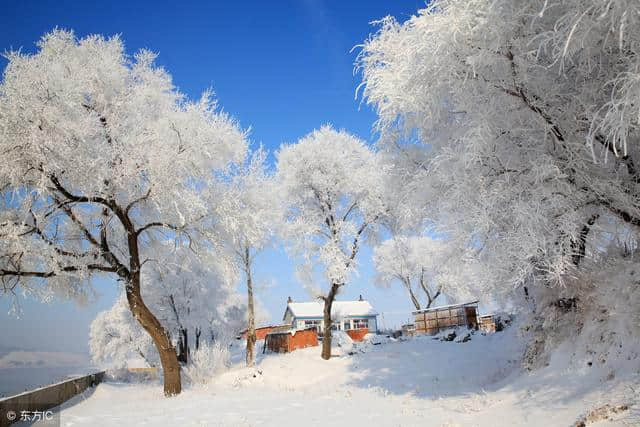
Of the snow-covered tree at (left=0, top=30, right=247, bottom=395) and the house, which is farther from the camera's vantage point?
the house

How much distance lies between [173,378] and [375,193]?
12.3m

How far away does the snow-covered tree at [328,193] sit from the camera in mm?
21312

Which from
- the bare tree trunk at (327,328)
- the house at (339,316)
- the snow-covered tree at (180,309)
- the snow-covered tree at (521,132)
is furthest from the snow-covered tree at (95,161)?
the house at (339,316)

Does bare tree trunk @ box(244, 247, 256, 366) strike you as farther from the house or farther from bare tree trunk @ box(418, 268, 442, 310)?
the house

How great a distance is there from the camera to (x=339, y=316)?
57250mm

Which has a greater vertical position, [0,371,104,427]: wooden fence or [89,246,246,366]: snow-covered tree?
[89,246,246,366]: snow-covered tree

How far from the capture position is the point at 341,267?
19.7 m

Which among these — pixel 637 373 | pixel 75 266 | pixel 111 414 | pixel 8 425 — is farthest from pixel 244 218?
pixel 637 373

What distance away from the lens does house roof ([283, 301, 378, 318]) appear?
5922cm

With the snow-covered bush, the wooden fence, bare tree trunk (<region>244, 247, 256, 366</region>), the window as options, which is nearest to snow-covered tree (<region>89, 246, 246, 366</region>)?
bare tree trunk (<region>244, 247, 256, 366</region>)

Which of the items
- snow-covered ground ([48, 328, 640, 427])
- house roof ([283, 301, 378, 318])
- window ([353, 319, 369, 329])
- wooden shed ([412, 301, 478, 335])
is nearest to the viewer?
snow-covered ground ([48, 328, 640, 427])

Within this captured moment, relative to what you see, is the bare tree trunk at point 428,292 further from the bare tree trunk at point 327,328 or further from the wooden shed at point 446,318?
the bare tree trunk at point 327,328

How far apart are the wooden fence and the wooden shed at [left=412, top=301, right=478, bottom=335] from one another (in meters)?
21.2

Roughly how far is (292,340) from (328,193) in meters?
10.5
